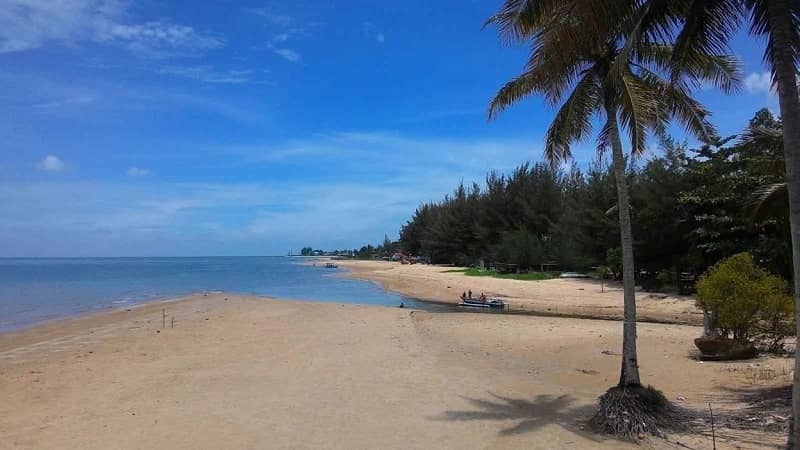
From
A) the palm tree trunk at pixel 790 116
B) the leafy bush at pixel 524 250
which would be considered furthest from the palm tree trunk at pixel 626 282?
the leafy bush at pixel 524 250

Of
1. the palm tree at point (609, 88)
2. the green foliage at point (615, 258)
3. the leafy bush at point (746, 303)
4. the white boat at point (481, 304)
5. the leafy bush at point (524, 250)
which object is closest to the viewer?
the palm tree at point (609, 88)

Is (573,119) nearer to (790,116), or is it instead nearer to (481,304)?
(790,116)

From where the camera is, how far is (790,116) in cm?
604

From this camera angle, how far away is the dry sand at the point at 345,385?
27.5ft

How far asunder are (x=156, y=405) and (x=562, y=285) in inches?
1253

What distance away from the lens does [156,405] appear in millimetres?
10305

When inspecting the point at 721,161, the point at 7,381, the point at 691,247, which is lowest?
the point at 7,381

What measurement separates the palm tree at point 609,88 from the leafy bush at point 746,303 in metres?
4.60

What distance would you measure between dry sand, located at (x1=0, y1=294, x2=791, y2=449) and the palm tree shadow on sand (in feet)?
0.10

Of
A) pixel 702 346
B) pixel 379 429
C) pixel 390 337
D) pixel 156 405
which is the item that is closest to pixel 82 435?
pixel 156 405

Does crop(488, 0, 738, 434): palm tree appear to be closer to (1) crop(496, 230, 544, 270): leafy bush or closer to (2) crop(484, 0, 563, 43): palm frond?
(2) crop(484, 0, 563, 43): palm frond

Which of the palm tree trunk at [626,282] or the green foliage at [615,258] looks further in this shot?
the green foliage at [615,258]

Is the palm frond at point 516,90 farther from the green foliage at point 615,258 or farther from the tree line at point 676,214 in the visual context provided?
the green foliage at point 615,258

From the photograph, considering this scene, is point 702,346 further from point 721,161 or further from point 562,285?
point 562,285
